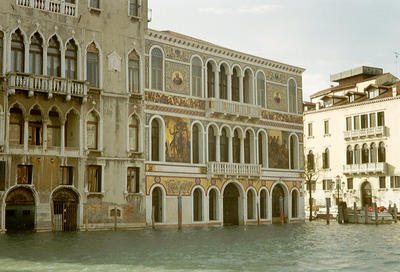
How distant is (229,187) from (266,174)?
2.60 m

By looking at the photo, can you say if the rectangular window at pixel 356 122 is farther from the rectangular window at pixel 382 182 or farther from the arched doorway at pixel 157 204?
the arched doorway at pixel 157 204

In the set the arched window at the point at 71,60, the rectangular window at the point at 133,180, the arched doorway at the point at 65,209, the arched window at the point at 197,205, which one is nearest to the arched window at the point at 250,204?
the arched window at the point at 197,205

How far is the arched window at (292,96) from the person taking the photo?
36653mm

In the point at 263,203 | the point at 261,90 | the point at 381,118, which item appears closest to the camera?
the point at 263,203

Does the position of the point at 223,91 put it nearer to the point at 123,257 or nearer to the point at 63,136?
the point at 63,136

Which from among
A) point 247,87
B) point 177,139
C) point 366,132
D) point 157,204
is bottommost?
point 157,204

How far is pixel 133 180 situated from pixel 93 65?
205 inches

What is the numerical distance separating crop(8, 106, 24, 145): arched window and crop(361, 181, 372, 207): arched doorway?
30.2 m

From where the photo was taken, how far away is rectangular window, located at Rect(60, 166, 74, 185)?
85.3 ft

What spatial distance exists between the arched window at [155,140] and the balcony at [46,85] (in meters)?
4.40

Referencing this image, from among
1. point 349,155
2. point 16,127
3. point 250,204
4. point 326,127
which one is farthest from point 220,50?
point 326,127

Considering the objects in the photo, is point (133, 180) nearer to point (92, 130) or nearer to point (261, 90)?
point (92, 130)

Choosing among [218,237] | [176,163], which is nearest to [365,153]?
[176,163]

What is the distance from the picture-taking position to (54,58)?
1024 inches
